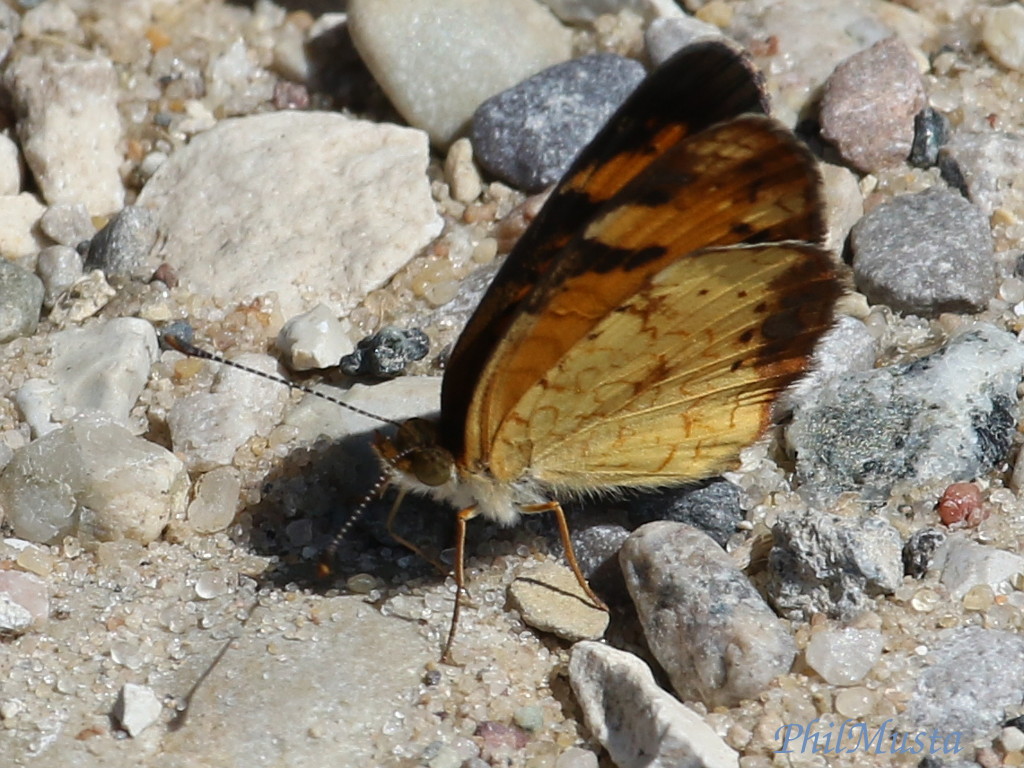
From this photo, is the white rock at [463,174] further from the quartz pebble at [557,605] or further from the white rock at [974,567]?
the white rock at [974,567]

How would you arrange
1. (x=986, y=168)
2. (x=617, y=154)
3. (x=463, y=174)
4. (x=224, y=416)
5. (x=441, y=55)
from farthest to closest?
(x=441, y=55) → (x=463, y=174) → (x=986, y=168) → (x=224, y=416) → (x=617, y=154)

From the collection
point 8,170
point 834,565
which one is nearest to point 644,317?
point 834,565

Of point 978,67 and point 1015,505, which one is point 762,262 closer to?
point 1015,505

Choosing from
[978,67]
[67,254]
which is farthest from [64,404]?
[978,67]

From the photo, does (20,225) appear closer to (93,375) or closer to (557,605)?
(93,375)

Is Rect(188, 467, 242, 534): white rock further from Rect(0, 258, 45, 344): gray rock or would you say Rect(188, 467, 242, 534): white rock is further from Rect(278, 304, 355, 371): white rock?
Rect(0, 258, 45, 344): gray rock

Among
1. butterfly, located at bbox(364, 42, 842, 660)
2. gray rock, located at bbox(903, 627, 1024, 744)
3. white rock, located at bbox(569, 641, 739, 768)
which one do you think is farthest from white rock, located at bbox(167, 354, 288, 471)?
gray rock, located at bbox(903, 627, 1024, 744)
